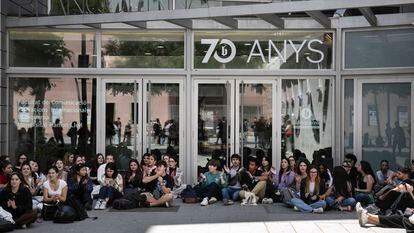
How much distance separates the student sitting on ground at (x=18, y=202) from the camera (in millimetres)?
9109

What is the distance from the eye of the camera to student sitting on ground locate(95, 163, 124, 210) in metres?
11.3

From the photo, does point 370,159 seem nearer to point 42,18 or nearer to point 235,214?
point 235,214

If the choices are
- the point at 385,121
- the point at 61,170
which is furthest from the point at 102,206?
the point at 385,121

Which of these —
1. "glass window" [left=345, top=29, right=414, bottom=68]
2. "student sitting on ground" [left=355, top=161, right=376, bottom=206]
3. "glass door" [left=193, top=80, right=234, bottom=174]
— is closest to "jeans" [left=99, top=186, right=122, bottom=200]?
"glass door" [left=193, top=80, right=234, bottom=174]

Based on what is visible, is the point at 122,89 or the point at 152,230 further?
the point at 122,89

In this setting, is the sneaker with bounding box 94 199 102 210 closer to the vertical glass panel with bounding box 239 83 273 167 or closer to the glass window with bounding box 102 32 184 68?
the glass window with bounding box 102 32 184 68

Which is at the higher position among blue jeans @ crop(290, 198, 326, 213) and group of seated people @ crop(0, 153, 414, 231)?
group of seated people @ crop(0, 153, 414, 231)

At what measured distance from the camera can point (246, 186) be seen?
11.9m

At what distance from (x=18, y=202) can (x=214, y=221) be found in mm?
3418

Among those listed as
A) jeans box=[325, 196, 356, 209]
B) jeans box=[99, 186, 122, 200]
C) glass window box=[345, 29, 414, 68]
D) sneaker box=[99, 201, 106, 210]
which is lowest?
sneaker box=[99, 201, 106, 210]

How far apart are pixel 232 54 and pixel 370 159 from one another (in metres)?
4.39

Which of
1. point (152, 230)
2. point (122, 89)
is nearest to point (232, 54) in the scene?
point (122, 89)

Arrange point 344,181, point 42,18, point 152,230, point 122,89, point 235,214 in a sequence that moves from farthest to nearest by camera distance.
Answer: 1. point 122,89
2. point 42,18
3. point 344,181
4. point 235,214
5. point 152,230

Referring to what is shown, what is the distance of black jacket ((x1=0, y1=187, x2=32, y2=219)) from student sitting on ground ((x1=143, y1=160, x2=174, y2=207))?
2779mm
